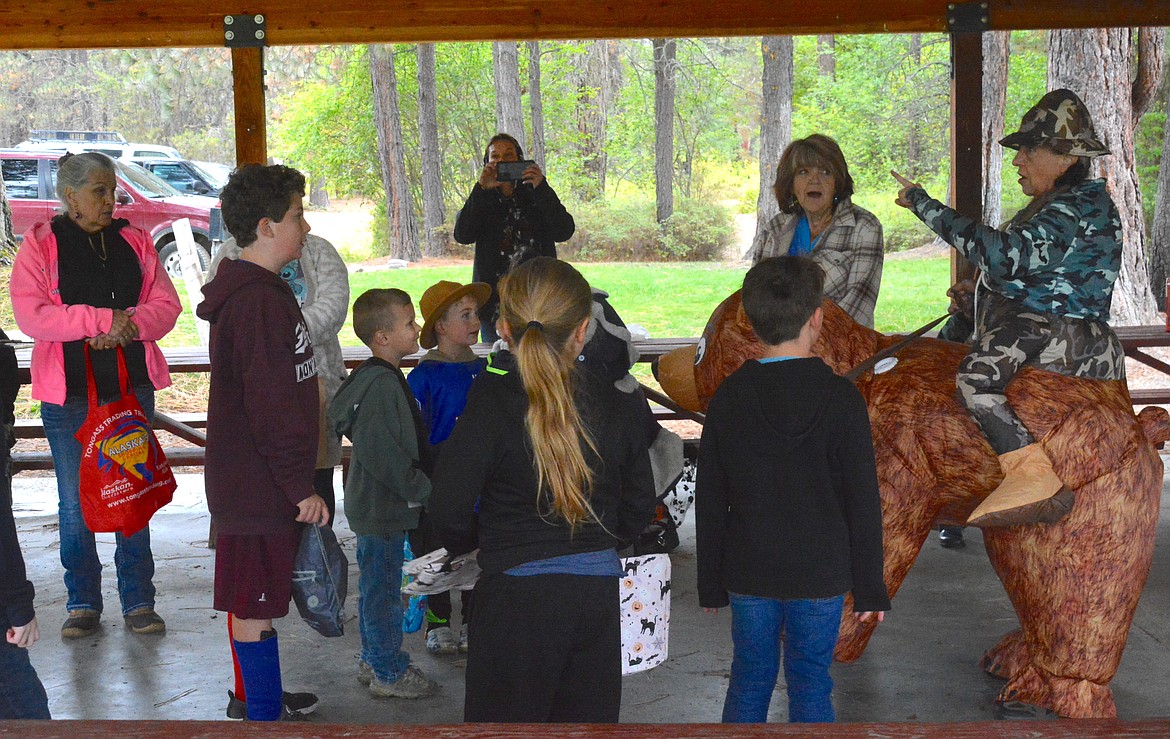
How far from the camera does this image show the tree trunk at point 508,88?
15820 mm

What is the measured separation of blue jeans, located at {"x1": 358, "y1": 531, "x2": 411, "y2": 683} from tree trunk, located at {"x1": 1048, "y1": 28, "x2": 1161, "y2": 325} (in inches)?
362

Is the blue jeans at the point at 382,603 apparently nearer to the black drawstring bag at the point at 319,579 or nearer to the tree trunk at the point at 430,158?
the black drawstring bag at the point at 319,579

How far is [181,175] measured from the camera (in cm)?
1670

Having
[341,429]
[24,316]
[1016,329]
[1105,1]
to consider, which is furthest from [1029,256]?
[24,316]

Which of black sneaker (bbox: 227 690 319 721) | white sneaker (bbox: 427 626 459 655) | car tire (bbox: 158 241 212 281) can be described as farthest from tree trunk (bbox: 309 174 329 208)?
black sneaker (bbox: 227 690 319 721)

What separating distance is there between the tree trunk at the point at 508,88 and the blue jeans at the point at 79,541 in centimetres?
1203

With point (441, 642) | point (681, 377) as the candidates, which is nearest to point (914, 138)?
point (681, 377)

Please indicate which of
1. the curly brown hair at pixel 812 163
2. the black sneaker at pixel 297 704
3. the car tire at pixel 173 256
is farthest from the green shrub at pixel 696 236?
the black sneaker at pixel 297 704

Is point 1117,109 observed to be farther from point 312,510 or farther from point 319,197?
point 319,197

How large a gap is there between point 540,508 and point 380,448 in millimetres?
1264

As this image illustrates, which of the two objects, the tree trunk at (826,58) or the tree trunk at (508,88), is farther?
the tree trunk at (826,58)

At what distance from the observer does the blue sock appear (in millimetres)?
3324

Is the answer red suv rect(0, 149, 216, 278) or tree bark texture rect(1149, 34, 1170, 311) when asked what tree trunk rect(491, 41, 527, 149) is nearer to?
red suv rect(0, 149, 216, 278)

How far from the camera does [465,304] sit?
3.94m
